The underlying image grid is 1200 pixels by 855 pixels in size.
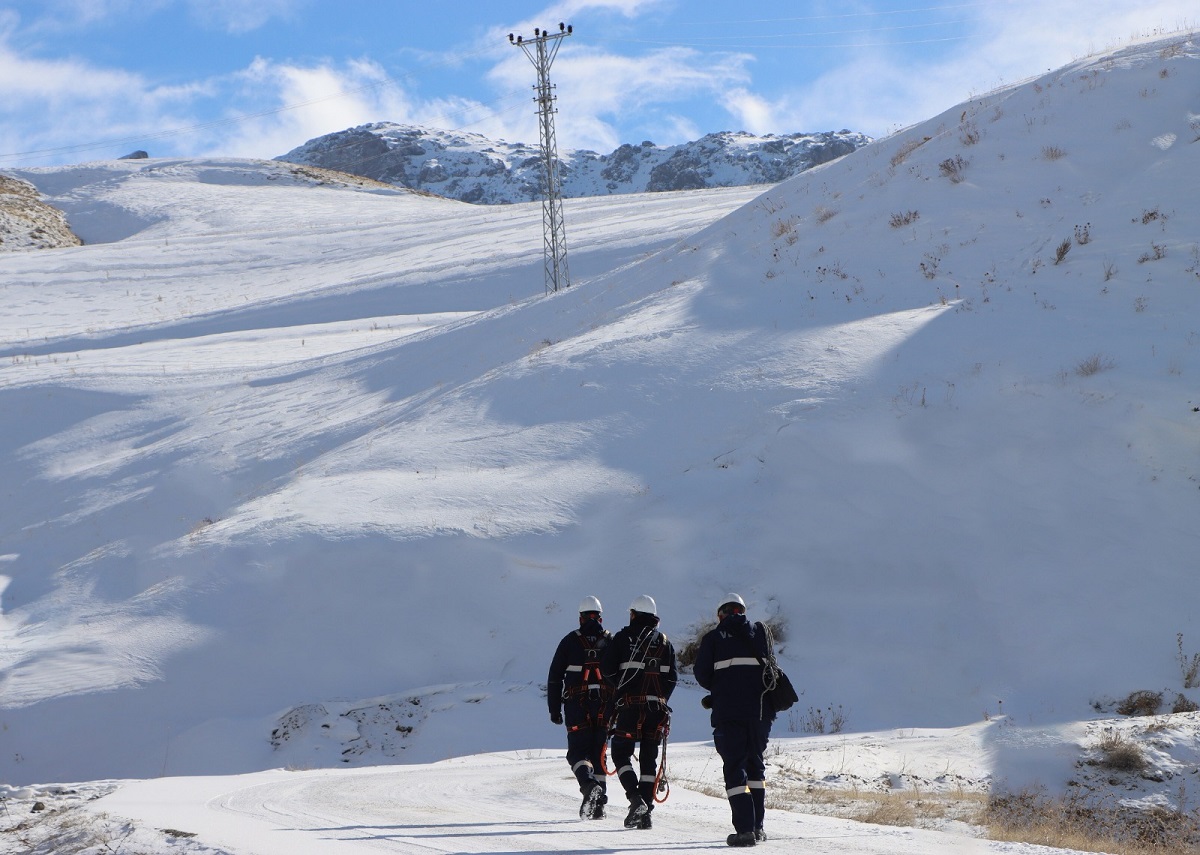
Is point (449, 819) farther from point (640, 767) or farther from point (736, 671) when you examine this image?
point (736, 671)

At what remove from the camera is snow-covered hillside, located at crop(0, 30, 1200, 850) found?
1216cm

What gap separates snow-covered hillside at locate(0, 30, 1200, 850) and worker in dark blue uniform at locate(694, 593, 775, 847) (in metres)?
3.72

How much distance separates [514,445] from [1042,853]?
1154 cm

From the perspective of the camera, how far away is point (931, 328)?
16.5 metres

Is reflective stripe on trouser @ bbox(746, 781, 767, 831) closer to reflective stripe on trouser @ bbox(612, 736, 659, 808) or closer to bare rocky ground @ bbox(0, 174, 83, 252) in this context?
reflective stripe on trouser @ bbox(612, 736, 659, 808)

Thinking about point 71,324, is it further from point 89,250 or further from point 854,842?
point 854,842

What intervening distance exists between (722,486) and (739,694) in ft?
25.2

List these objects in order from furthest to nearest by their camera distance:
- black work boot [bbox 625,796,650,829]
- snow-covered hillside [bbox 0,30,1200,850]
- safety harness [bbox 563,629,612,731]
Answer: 1. snow-covered hillside [bbox 0,30,1200,850]
2. safety harness [bbox 563,629,612,731]
3. black work boot [bbox 625,796,650,829]

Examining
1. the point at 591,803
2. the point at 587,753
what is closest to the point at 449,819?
the point at 591,803

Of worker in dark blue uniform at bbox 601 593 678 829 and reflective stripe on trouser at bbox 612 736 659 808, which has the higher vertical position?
worker in dark blue uniform at bbox 601 593 678 829

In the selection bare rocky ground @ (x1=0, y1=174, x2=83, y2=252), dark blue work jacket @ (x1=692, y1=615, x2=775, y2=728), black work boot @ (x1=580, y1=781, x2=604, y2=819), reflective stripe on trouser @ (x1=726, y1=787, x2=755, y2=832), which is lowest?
black work boot @ (x1=580, y1=781, x2=604, y2=819)

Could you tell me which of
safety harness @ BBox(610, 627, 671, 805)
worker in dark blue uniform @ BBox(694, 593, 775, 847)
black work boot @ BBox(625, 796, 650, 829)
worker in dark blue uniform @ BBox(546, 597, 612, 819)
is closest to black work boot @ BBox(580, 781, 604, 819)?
worker in dark blue uniform @ BBox(546, 597, 612, 819)

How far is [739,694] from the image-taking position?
698 cm

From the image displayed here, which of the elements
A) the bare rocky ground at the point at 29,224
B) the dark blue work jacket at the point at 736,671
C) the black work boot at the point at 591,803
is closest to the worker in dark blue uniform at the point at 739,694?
the dark blue work jacket at the point at 736,671
